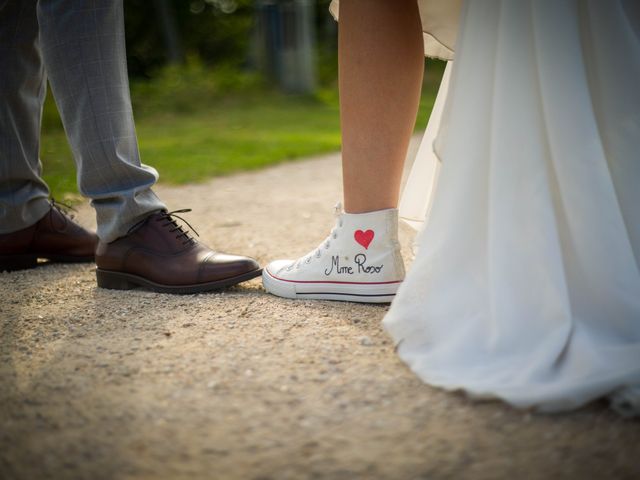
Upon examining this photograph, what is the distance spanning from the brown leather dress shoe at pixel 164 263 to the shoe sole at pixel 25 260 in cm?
34

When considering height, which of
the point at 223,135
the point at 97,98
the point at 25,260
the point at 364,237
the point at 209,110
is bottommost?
the point at 209,110

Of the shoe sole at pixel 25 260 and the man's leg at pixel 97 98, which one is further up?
the man's leg at pixel 97 98

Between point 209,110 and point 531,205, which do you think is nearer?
point 531,205

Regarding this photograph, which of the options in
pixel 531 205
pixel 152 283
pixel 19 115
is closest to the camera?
pixel 531 205

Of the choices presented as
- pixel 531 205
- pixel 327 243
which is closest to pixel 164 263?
pixel 327 243

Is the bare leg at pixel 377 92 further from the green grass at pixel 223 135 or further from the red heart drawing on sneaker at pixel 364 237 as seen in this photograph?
the green grass at pixel 223 135

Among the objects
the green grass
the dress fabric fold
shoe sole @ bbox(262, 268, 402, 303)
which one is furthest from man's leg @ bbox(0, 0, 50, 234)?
the dress fabric fold

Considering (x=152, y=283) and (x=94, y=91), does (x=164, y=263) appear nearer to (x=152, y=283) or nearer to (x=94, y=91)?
(x=152, y=283)

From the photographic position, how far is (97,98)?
1.71 metres

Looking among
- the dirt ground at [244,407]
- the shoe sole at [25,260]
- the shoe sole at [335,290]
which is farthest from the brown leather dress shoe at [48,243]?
the shoe sole at [335,290]

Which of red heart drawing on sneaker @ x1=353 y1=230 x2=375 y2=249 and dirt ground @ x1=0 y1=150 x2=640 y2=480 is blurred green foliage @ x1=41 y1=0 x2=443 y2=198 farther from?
red heart drawing on sneaker @ x1=353 y1=230 x2=375 y2=249

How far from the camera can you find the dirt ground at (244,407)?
985 mm

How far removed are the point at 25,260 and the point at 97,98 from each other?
67 cm

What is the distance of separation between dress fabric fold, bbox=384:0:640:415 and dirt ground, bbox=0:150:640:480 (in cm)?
11
